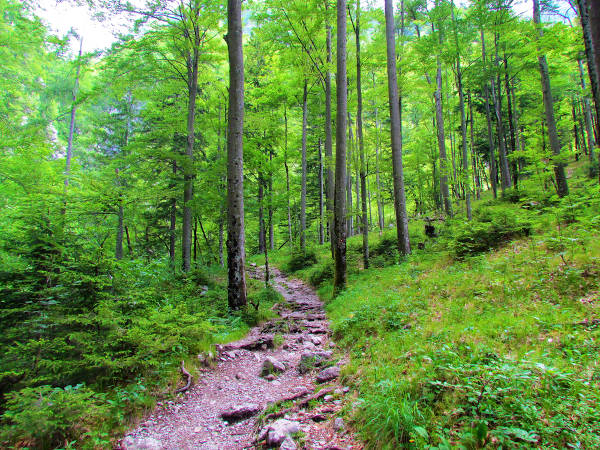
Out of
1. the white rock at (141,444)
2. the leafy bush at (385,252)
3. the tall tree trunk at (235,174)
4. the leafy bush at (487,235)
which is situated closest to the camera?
the white rock at (141,444)

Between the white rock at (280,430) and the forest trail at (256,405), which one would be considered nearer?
the white rock at (280,430)

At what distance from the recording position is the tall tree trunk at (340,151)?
900 cm

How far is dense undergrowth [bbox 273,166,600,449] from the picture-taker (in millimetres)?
1979

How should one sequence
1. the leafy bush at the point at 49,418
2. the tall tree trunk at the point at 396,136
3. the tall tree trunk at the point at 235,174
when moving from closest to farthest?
the leafy bush at the point at 49,418 < the tall tree trunk at the point at 235,174 < the tall tree trunk at the point at 396,136

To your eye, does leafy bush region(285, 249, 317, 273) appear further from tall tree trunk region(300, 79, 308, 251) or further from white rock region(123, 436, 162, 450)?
white rock region(123, 436, 162, 450)

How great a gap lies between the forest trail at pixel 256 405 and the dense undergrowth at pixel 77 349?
0.40 meters

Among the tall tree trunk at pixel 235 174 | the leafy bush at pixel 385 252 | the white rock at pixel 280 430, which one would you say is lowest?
the white rock at pixel 280 430

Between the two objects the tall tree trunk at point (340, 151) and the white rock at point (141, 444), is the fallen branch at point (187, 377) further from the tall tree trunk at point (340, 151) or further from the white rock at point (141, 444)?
the tall tree trunk at point (340, 151)

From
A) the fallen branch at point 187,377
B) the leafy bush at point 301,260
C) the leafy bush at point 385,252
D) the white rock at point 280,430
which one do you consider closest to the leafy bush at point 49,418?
the fallen branch at point 187,377

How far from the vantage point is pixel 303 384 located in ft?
13.5

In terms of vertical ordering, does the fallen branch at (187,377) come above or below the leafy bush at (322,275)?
below

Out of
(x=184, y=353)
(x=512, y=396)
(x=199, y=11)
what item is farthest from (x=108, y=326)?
(x=199, y=11)

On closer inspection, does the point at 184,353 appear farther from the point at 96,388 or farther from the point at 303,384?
the point at 303,384

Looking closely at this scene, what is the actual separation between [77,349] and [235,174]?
503 cm
